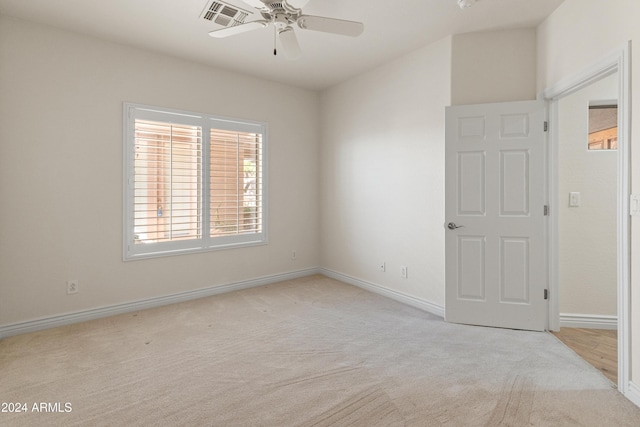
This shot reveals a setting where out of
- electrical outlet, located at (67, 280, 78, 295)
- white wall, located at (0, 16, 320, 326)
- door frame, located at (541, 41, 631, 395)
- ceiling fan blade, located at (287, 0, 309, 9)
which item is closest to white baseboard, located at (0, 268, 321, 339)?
white wall, located at (0, 16, 320, 326)

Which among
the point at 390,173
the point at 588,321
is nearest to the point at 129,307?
the point at 390,173

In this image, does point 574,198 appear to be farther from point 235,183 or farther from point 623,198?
point 235,183

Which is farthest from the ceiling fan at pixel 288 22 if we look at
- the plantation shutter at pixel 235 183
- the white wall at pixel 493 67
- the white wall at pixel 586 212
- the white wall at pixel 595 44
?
the white wall at pixel 586 212

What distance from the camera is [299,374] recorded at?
2.31m

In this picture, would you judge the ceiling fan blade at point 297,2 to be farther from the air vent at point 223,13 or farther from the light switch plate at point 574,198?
the light switch plate at point 574,198

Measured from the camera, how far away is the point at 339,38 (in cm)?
334

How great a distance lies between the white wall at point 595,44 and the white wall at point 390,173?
835 mm

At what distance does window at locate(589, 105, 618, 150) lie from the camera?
3282mm

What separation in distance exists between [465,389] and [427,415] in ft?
1.33

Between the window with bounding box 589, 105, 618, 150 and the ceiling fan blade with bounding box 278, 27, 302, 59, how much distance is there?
2939 mm

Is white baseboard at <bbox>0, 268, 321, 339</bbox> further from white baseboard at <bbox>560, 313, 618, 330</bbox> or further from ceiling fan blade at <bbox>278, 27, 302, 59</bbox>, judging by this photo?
white baseboard at <bbox>560, 313, 618, 330</bbox>

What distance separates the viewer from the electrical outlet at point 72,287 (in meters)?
3.24

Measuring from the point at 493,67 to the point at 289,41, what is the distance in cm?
202

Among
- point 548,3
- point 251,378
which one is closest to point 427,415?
point 251,378
